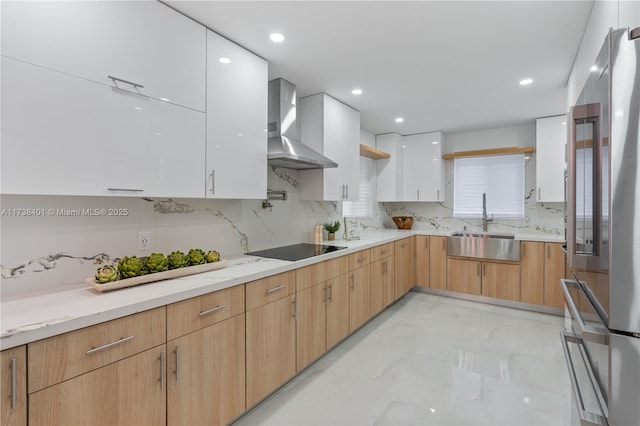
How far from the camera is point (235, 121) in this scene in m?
2.08

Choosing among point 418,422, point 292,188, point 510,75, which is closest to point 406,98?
point 510,75

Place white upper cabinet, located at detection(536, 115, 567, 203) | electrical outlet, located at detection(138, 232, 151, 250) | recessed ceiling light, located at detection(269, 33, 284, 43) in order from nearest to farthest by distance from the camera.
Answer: electrical outlet, located at detection(138, 232, 151, 250)
recessed ceiling light, located at detection(269, 33, 284, 43)
white upper cabinet, located at detection(536, 115, 567, 203)

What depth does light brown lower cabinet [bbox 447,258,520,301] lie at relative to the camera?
12.4 ft

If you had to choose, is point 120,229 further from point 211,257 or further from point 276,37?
point 276,37

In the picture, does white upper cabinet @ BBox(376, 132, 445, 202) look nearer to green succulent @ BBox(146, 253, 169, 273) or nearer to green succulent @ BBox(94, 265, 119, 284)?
green succulent @ BBox(146, 253, 169, 273)

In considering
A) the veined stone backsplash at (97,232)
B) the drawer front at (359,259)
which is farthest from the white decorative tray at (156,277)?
the drawer front at (359,259)

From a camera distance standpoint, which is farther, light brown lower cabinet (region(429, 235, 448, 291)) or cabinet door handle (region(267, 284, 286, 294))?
light brown lower cabinet (region(429, 235, 448, 291))

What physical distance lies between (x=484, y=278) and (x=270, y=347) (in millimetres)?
3188

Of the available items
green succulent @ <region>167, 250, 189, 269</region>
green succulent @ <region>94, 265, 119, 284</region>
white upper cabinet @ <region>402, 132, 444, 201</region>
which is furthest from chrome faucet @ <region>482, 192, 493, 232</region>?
green succulent @ <region>94, 265, 119, 284</region>

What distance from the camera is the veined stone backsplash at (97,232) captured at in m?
1.40

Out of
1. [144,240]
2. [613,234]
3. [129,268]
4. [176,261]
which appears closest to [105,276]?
[129,268]

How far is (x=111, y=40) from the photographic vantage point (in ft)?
4.77

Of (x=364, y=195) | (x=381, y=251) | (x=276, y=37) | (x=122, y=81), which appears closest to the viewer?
(x=122, y=81)

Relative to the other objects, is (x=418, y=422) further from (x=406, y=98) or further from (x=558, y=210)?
(x=558, y=210)
